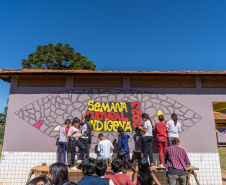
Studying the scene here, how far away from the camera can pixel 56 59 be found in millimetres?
23266

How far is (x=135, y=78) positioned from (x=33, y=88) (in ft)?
13.6

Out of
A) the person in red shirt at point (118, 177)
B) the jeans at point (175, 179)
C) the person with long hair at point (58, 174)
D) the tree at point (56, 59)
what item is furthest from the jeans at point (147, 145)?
the tree at point (56, 59)

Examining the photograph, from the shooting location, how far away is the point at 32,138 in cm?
668

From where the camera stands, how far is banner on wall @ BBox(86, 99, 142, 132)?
6730 millimetres

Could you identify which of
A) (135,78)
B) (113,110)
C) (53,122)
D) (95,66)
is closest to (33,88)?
(53,122)

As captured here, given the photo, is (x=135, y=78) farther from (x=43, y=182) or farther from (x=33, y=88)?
(x=43, y=182)

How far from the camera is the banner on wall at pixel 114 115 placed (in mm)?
6730

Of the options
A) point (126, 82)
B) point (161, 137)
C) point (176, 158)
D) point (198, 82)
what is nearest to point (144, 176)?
point (176, 158)

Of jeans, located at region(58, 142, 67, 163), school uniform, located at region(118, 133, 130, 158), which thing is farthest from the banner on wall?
jeans, located at region(58, 142, 67, 163)

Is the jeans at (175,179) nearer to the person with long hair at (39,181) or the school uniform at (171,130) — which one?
the school uniform at (171,130)

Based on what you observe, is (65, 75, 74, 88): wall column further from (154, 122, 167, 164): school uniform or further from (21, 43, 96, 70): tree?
(21, 43, 96, 70): tree

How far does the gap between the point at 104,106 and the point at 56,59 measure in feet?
60.8

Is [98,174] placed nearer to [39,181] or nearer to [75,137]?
[39,181]

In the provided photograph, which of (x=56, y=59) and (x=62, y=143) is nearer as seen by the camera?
(x=62, y=143)
